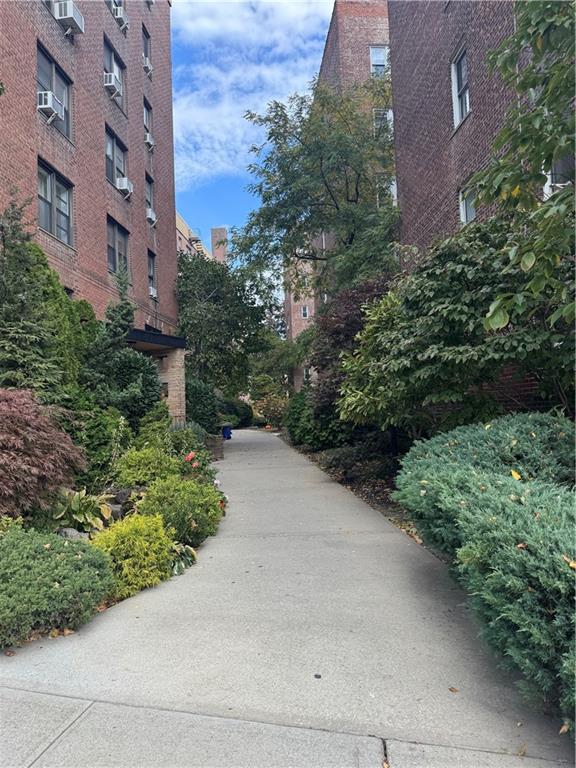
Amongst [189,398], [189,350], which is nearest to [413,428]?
[189,398]

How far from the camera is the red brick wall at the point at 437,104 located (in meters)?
8.49

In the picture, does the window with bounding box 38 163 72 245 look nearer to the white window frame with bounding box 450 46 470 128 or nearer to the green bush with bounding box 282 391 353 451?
the green bush with bounding box 282 391 353 451

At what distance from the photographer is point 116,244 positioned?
49.6 ft

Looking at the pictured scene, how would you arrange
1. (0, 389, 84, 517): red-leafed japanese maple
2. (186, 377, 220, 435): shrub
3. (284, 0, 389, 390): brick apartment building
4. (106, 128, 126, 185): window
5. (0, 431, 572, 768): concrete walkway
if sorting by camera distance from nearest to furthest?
(0, 431, 572, 768): concrete walkway
(0, 389, 84, 517): red-leafed japanese maple
(106, 128, 126, 185): window
(186, 377, 220, 435): shrub
(284, 0, 389, 390): brick apartment building

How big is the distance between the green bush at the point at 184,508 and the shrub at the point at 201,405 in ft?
33.1

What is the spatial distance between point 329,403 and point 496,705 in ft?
24.6

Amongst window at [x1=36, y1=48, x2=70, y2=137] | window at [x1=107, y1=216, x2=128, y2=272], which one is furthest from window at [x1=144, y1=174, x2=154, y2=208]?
window at [x1=36, y1=48, x2=70, y2=137]

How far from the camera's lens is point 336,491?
29.5 feet

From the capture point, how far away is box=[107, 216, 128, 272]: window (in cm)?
1470

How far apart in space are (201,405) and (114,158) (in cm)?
807

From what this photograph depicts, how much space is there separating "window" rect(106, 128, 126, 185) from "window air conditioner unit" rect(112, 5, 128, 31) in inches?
148

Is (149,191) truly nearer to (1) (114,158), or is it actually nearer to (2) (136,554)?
(1) (114,158)

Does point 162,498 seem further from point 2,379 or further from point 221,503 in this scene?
point 2,379

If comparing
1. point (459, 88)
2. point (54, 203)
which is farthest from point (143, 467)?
point (459, 88)
